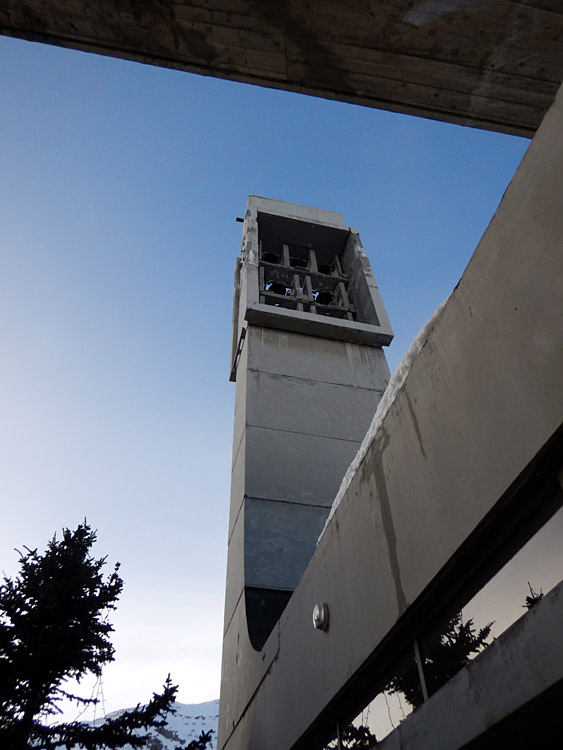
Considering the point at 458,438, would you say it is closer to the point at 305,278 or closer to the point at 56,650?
the point at 56,650

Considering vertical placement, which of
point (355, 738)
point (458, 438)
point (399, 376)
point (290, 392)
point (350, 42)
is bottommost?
point (355, 738)

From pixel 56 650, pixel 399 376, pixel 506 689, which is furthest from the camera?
pixel 56 650

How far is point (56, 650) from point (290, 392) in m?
5.51

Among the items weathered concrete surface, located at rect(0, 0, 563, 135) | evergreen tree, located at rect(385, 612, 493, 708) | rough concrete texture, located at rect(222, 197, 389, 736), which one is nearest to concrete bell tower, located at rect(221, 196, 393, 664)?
rough concrete texture, located at rect(222, 197, 389, 736)

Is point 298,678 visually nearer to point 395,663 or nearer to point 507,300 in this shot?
point 395,663

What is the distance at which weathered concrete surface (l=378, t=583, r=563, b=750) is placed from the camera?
197cm

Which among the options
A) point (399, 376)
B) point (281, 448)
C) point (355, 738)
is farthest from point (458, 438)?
point (281, 448)

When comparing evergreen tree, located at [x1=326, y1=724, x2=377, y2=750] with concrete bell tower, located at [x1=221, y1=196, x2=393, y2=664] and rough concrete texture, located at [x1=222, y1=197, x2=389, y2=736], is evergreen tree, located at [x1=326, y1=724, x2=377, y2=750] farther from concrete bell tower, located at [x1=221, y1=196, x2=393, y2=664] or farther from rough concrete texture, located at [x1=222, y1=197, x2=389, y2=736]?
concrete bell tower, located at [x1=221, y1=196, x2=393, y2=664]

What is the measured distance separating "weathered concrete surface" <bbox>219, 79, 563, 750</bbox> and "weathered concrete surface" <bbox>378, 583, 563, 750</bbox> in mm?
457

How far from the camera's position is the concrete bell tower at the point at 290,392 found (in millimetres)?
7227

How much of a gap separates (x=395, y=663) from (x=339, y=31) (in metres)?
5.10

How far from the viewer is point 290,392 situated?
9625 mm

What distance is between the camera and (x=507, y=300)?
2.46 m

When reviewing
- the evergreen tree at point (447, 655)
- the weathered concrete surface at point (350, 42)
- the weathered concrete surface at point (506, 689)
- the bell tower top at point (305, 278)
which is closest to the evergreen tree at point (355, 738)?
the evergreen tree at point (447, 655)
